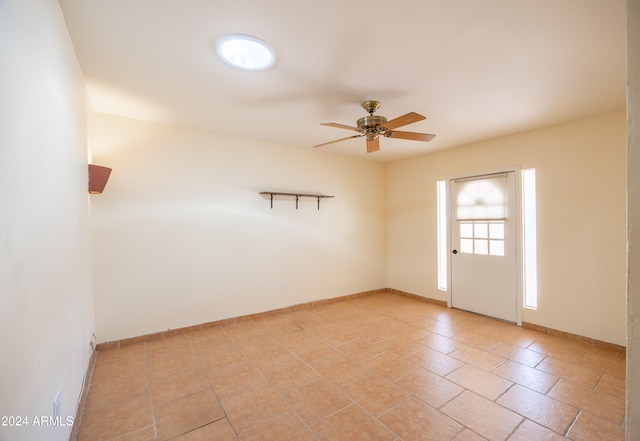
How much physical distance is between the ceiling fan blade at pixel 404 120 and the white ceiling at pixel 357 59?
0.90ft

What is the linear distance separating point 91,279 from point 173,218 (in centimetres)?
98

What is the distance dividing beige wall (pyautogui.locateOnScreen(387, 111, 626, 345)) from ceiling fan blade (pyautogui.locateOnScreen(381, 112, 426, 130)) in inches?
87.7

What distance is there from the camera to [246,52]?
1902mm

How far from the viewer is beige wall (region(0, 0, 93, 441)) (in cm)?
88

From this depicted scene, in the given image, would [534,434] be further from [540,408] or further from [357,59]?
[357,59]

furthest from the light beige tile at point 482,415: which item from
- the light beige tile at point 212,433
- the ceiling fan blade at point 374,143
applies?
the ceiling fan blade at point 374,143

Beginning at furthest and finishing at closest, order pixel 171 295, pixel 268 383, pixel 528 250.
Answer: pixel 528 250 → pixel 171 295 → pixel 268 383

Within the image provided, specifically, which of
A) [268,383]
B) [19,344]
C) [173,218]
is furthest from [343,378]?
[173,218]

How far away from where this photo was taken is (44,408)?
1200mm

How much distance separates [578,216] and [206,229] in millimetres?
4418

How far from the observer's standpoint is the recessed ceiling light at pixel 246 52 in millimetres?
1765

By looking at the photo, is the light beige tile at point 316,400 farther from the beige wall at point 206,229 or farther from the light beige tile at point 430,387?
the beige wall at point 206,229

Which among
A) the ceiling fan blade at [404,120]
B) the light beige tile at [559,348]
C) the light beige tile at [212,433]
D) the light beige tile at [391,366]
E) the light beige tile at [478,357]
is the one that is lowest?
the light beige tile at [559,348]

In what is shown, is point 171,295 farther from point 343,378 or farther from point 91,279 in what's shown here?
point 343,378
